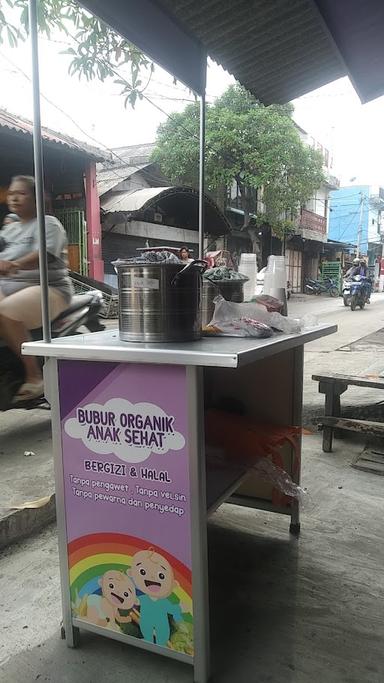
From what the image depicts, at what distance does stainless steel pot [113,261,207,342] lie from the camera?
1.50 metres

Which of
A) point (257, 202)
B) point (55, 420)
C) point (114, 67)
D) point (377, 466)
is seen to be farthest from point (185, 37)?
point (257, 202)

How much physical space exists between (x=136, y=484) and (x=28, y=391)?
7.24 ft

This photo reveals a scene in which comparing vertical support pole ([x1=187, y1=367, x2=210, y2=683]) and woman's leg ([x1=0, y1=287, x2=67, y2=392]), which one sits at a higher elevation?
woman's leg ([x1=0, y1=287, x2=67, y2=392])

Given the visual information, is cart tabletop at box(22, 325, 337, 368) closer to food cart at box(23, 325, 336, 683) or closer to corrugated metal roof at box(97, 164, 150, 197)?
food cart at box(23, 325, 336, 683)

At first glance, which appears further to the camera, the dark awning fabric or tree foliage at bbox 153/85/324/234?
tree foliage at bbox 153/85/324/234

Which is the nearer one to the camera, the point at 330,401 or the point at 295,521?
the point at 295,521

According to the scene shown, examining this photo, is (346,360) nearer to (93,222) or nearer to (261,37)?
(261,37)

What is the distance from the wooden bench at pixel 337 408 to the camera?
3264 mm

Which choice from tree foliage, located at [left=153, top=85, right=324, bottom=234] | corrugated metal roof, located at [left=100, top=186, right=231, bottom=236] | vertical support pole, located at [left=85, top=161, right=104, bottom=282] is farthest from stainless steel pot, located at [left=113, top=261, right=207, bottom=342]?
tree foliage, located at [left=153, top=85, right=324, bottom=234]

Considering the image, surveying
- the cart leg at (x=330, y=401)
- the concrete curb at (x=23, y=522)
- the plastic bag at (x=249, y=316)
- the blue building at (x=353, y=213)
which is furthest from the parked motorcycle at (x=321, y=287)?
the plastic bag at (x=249, y=316)

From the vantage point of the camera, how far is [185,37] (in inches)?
85.1

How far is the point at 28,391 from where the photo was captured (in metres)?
3.44

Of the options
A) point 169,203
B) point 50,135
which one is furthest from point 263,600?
point 169,203

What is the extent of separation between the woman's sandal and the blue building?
31.5 meters
